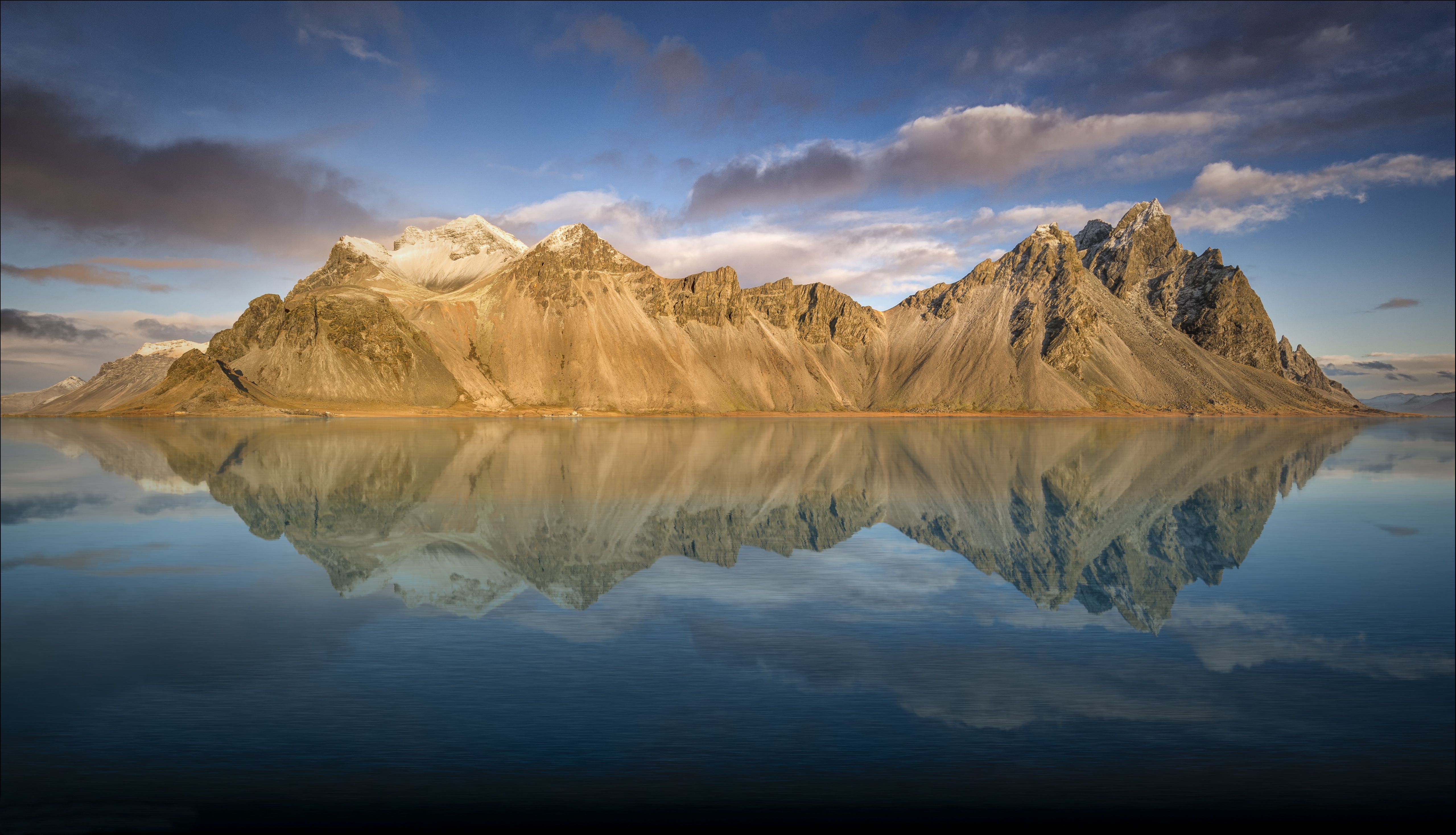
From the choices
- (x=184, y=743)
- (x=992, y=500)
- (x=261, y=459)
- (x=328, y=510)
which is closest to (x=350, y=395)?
(x=261, y=459)

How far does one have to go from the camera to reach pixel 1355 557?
24.3 meters

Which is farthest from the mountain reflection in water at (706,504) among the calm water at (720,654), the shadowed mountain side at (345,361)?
the shadowed mountain side at (345,361)

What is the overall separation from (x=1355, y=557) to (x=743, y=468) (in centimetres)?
3317

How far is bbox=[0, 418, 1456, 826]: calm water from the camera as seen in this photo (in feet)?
32.2

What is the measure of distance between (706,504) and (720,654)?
20.1m

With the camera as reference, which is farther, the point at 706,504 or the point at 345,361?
the point at 345,361

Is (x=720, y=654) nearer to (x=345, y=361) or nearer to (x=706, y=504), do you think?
(x=706, y=504)

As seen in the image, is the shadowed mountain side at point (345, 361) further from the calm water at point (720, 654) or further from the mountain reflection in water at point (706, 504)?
the calm water at point (720, 654)

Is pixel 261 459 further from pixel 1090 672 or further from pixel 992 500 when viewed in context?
pixel 1090 672

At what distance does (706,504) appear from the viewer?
34.9 m

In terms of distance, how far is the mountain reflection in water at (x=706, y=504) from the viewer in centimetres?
2205

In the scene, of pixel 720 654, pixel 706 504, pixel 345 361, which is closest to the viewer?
pixel 720 654

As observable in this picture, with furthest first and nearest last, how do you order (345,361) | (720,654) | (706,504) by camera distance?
(345,361) → (706,504) → (720,654)

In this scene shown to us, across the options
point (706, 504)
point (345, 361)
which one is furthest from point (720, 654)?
point (345, 361)
